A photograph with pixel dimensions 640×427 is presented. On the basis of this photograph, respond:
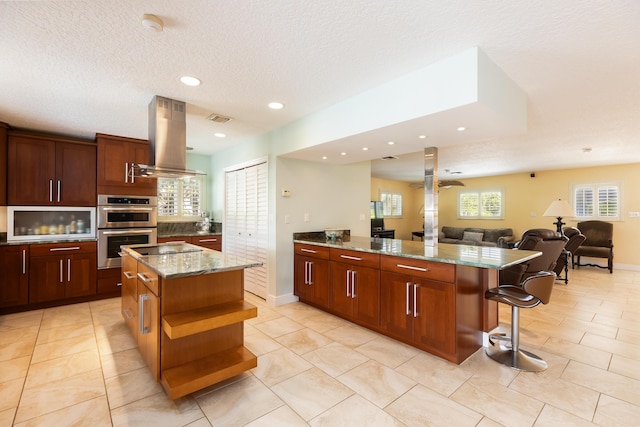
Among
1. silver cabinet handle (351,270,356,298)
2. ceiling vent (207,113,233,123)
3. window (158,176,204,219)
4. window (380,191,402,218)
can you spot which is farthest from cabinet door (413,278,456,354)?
window (380,191,402,218)

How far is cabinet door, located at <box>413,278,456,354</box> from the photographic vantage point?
2474 mm

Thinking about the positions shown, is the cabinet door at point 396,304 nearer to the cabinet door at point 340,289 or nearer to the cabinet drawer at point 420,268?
the cabinet drawer at point 420,268

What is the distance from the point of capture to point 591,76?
245cm

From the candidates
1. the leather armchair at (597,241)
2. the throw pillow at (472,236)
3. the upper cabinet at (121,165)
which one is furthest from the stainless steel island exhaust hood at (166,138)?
the leather armchair at (597,241)

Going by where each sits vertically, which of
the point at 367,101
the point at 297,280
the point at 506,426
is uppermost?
the point at 367,101

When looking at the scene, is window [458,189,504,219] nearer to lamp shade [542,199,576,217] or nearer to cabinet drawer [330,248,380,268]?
lamp shade [542,199,576,217]

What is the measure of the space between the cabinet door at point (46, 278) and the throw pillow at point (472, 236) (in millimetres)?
8545

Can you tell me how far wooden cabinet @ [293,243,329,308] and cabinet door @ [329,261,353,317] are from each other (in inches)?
3.5

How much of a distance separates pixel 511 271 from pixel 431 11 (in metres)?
3.02

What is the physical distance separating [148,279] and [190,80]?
5.52ft

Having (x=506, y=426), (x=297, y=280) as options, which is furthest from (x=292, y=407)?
(x=297, y=280)

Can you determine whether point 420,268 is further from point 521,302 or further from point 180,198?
point 180,198

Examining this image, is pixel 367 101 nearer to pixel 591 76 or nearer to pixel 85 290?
pixel 591 76

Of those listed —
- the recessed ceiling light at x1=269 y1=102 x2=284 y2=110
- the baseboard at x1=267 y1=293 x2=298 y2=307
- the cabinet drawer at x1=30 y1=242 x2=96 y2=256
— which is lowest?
the baseboard at x1=267 y1=293 x2=298 y2=307
